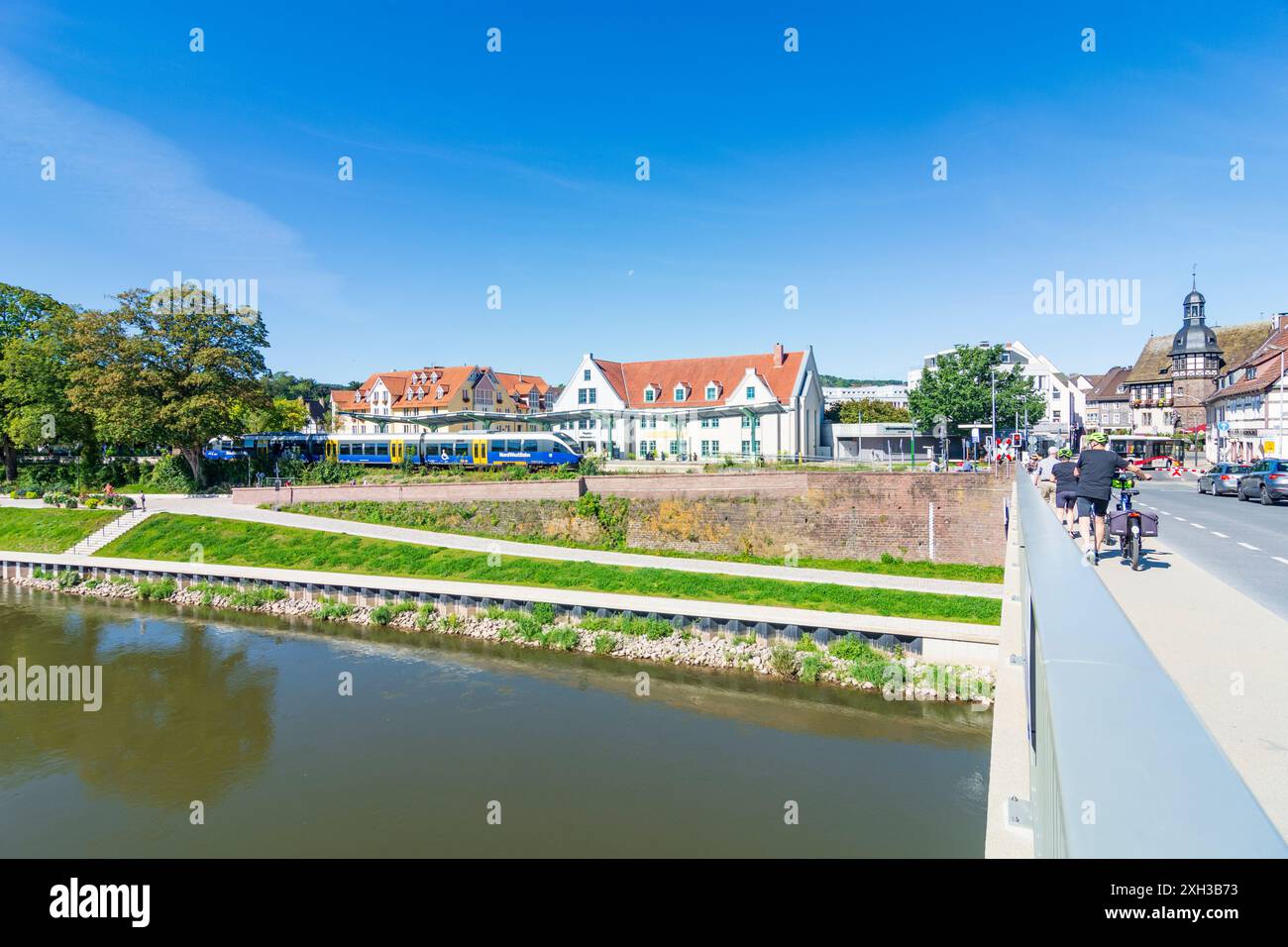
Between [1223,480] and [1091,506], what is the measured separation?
21.2 metres

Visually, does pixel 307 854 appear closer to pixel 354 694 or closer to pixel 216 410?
pixel 354 694

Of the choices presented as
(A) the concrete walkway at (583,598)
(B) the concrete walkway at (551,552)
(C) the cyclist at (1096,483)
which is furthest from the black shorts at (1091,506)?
(B) the concrete walkway at (551,552)

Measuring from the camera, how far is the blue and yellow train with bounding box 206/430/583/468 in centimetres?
4272

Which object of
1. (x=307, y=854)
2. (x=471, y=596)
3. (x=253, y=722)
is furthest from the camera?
(x=471, y=596)

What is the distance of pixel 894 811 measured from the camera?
43.9 ft

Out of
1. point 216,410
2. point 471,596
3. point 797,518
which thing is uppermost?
point 216,410

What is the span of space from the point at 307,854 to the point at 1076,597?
13.2 metres

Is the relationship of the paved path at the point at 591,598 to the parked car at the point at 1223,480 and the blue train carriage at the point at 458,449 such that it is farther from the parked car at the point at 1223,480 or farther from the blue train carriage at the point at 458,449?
the blue train carriage at the point at 458,449

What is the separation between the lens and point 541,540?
3506cm

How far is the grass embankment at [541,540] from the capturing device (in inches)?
1133

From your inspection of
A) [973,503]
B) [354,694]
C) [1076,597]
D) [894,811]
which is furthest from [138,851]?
[973,503]

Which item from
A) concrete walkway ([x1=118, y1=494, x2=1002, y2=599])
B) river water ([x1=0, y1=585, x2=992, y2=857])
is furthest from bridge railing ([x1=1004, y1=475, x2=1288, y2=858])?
concrete walkway ([x1=118, y1=494, x2=1002, y2=599])

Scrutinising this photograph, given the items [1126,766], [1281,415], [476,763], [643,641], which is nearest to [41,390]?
[643,641]

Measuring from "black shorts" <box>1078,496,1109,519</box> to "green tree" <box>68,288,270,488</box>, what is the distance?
4339 cm
